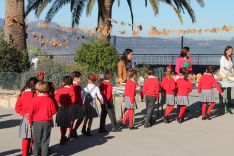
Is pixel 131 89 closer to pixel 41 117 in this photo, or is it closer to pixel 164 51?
pixel 41 117

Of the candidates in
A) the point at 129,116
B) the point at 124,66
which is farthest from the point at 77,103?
the point at 124,66

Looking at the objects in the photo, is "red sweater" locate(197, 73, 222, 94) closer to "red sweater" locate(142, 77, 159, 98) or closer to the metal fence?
"red sweater" locate(142, 77, 159, 98)

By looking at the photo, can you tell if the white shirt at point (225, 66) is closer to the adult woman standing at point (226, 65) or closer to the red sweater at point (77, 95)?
the adult woman standing at point (226, 65)

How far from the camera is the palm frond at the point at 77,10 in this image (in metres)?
23.5

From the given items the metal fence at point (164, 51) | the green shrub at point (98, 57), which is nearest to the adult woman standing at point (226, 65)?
the green shrub at point (98, 57)

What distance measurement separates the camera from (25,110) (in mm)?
7793

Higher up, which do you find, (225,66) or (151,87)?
(225,66)

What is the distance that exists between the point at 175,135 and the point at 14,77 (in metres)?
7.11

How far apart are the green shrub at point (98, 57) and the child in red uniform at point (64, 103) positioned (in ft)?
26.9

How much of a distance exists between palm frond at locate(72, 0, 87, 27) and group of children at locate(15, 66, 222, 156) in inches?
490

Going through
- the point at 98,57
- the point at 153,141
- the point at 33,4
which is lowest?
the point at 153,141

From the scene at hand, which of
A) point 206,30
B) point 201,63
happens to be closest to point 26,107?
point 206,30

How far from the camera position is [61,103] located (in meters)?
9.12

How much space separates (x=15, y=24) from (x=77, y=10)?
718cm
